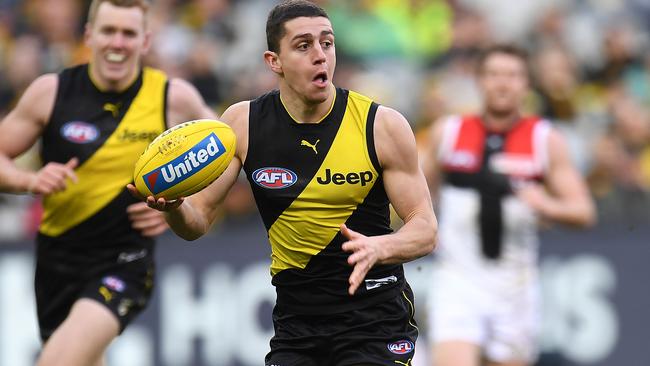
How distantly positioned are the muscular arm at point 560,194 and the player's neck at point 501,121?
300 millimetres

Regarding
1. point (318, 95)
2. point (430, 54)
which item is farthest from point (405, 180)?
point (430, 54)

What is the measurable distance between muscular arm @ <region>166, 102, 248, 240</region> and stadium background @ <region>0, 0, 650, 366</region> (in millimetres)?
4749

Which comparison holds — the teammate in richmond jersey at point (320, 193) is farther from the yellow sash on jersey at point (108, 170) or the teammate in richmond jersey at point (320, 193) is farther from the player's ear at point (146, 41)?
the player's ear at point (146, 41)

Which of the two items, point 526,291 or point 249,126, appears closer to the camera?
point 249,126

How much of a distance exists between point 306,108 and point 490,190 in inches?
126

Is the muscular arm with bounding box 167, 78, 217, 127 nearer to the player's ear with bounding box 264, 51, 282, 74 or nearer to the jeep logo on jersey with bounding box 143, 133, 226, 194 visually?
the player's ear with bounding box 264, 51, 282, 74

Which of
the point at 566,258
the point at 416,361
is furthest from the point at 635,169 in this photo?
the point at 416,361

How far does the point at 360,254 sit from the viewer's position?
18.1ft

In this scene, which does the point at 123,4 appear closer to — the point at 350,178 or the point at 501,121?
the point at 350,178

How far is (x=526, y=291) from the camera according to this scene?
9109 millimetres

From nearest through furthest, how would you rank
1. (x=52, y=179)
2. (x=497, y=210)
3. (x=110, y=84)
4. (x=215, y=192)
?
(x=215, y=192)
(x=52, y=179)
(x=110, y=84)
(x=497, y=210)

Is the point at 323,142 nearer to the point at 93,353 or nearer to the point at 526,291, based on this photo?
the point at 93,353

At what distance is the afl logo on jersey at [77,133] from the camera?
7766mm

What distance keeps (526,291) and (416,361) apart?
2263 mm
